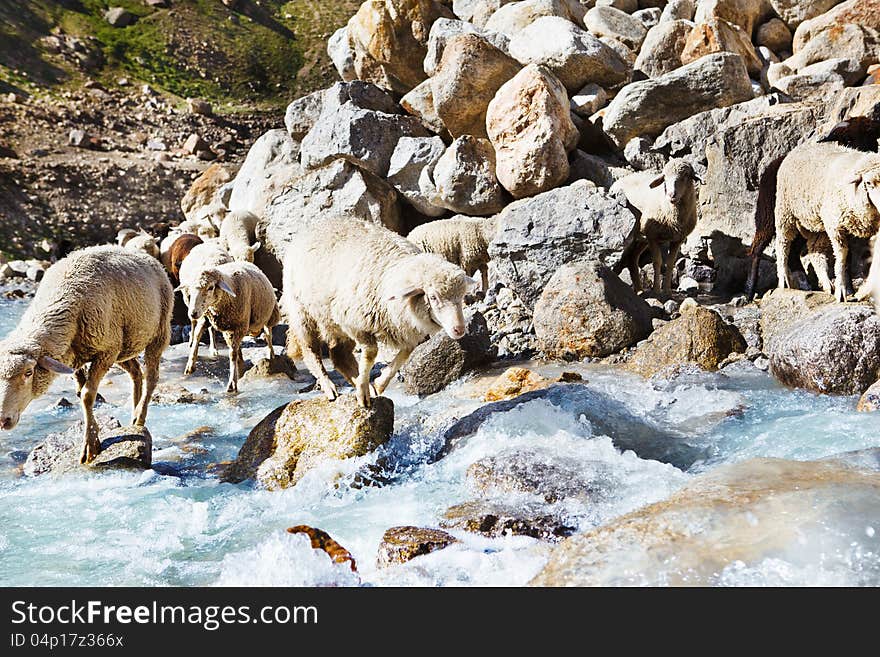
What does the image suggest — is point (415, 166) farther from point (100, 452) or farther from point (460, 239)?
point (100, 452)

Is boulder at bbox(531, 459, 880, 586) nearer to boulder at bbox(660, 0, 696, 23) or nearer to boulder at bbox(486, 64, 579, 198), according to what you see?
boulder at bbox(486, 64, 579, 198)

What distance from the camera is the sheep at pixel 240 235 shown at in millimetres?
17177

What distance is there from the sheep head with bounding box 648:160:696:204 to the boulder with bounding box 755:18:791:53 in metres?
10.0

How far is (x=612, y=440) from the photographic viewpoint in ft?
21.7

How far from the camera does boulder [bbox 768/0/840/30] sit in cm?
1869

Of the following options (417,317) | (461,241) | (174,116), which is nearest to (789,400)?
(417,317)

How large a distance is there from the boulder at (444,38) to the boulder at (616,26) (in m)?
3.39

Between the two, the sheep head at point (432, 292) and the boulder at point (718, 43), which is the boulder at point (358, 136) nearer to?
the boulder at point (718, 43)

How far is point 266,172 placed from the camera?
2061cm

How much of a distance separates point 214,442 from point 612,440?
185 inches

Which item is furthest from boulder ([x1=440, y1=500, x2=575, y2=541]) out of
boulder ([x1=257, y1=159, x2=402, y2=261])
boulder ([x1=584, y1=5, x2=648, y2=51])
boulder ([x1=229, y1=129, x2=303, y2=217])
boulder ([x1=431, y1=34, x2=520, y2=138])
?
boulder ([x1=584, y1=5, x2=648, y2=51])

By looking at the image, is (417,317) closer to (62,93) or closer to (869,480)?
(869,480)

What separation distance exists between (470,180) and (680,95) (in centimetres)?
501

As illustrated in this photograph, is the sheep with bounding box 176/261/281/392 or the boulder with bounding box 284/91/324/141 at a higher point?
the boulder with bounding box 284/91/324/141
